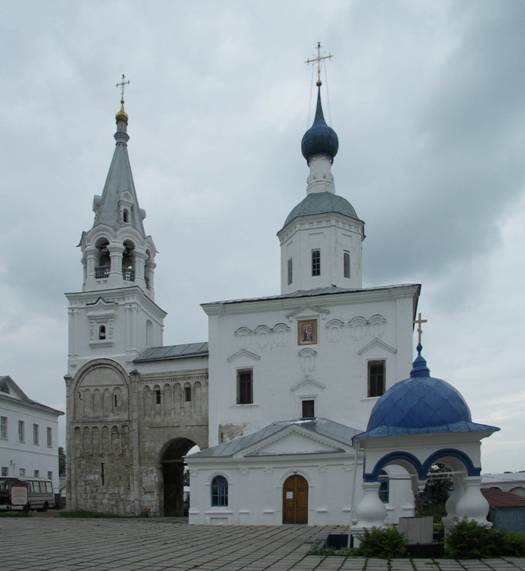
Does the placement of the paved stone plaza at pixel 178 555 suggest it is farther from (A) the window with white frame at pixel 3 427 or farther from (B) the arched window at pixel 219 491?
(A) the window with white frame at pixel 3 427

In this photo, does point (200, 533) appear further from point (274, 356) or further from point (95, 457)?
point (95, 457)

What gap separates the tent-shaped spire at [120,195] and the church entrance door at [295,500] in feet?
47.1

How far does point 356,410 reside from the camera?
25250mm

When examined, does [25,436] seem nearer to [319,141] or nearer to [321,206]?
[321,206]

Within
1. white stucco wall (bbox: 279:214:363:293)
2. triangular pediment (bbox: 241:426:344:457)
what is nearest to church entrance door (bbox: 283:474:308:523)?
triangular pediment (bbox: 241:426:344:457)

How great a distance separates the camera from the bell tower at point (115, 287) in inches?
1193

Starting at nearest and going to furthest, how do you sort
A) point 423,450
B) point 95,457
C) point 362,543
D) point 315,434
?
point 362,543
point 423,450
point 315,434
point 95,457

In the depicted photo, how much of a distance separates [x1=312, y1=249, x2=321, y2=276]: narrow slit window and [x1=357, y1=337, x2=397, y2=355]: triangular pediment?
164 inches

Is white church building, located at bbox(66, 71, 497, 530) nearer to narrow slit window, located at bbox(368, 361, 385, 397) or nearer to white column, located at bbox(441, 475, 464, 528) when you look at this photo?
narrow slit window, located at bbox(368, 361, 385, 397)

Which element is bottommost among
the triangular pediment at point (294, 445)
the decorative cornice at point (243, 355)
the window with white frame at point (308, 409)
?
the triangular pediment at point (294, 445)

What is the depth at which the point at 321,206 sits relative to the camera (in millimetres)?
29266

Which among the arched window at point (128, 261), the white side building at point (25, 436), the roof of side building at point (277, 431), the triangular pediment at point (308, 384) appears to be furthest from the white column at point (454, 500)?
the white side building at point (25, 436)

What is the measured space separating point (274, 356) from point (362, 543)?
49.3 ft

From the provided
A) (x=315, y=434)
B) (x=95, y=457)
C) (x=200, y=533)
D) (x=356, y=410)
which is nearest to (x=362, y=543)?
(x=200, y=533)
